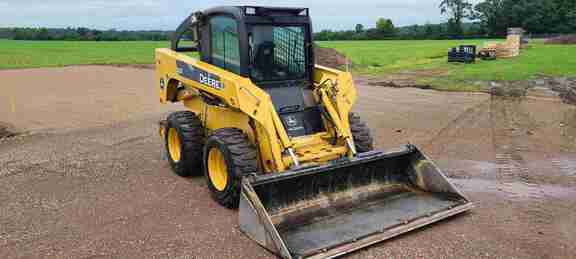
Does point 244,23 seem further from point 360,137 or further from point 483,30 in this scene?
point 483,30

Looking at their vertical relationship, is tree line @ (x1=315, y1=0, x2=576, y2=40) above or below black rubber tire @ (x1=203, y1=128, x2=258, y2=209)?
above

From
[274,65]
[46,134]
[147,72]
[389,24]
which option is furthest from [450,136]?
[389,24]

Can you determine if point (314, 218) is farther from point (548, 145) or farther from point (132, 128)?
point (132, 128)

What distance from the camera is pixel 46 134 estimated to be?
10430 mm

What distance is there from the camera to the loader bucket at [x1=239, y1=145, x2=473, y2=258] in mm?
4645

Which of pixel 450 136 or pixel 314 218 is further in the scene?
pixel 450 136

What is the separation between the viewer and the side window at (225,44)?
20.1 feet

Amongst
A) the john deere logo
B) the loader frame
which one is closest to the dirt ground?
the loader frame

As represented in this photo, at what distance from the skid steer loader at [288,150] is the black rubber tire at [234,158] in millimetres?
12

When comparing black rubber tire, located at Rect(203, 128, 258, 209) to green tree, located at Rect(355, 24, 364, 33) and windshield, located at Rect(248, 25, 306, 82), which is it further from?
green tree, located at Rect(355, 24, 364, 33)

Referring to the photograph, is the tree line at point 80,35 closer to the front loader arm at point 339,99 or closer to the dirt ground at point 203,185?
the dirt ground at point 203,185

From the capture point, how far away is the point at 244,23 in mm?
5922

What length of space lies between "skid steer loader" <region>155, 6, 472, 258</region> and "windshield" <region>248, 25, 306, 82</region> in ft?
0.04

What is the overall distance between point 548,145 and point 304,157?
17.3ft
